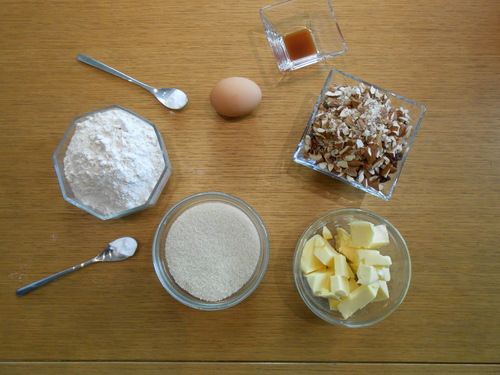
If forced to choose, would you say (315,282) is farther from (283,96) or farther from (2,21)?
(2,21)

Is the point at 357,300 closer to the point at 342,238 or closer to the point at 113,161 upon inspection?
the point at 342,238

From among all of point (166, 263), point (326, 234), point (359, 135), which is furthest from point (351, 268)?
point (166, 263)

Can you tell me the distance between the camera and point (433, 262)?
3.24 feet

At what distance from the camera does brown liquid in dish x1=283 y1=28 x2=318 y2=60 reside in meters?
1.03

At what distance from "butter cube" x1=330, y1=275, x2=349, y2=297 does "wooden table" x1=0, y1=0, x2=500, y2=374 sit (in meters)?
0.16

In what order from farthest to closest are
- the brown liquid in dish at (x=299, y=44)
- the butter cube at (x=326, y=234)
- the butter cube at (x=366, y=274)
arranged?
the brown liquid in dish at (x=299, y=44)
the butter cube at (x=326, y=234)
the butter cube at (x=366, y=274)

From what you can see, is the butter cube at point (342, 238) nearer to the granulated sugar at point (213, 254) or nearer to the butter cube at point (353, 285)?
the butter cube at point (353, 285)

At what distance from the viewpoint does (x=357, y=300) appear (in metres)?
0.86

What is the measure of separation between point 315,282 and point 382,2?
0.82 m

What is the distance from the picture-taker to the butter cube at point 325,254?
2.87ft

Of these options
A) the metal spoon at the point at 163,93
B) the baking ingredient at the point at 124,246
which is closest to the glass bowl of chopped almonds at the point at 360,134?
the metal spoon at the point at 163,93

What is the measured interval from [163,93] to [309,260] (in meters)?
0.61

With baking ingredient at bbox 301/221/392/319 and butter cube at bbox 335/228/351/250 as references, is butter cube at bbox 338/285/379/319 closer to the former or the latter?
baking ingredient at bbox 301/221/392/319

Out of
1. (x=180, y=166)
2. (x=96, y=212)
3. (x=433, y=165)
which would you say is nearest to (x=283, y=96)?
(x=180, y=166)
